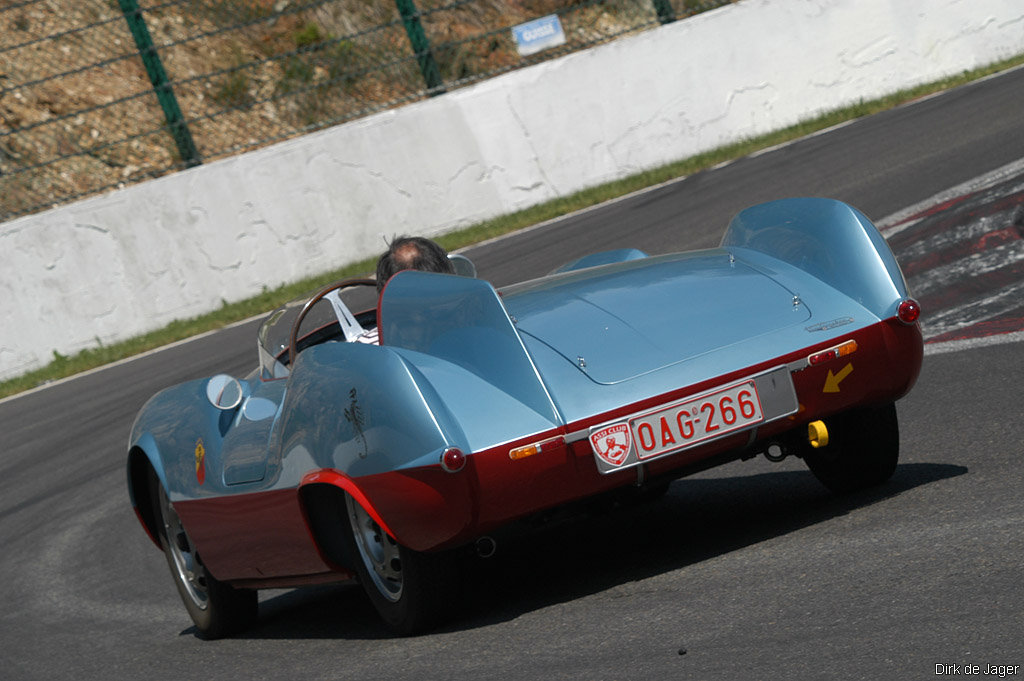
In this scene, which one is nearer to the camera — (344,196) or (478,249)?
(478,249)

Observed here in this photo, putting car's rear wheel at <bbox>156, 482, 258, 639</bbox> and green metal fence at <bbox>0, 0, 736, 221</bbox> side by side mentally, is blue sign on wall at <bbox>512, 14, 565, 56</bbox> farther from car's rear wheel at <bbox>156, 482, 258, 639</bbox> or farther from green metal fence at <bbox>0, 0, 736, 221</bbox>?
car's rear wheel at <bbox>156, 482, 258, 639</bbox>

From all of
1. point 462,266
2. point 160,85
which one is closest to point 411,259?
point 462,266

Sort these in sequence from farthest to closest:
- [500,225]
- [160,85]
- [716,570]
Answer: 1. [160,85]
2. [500,225]
3. [716,570]

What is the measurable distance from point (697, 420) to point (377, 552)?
98cm

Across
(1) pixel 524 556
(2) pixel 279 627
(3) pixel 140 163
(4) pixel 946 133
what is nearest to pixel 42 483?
(2) pixel 279 627

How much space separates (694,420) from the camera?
11.7 feet

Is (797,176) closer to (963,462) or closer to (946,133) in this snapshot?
(946,133)

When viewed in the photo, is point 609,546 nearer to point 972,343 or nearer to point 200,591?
point 200,591

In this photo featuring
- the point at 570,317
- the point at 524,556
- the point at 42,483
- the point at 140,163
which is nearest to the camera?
the point at 570,317

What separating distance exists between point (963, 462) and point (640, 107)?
955 cm

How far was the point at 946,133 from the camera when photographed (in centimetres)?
1067

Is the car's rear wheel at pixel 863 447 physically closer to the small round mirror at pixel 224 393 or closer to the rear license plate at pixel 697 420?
the rear license plate at pixel 697 420

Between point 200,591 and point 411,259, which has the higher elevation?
point 411,259

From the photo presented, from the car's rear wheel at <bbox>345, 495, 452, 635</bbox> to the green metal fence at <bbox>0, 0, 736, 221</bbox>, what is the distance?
8.78m
